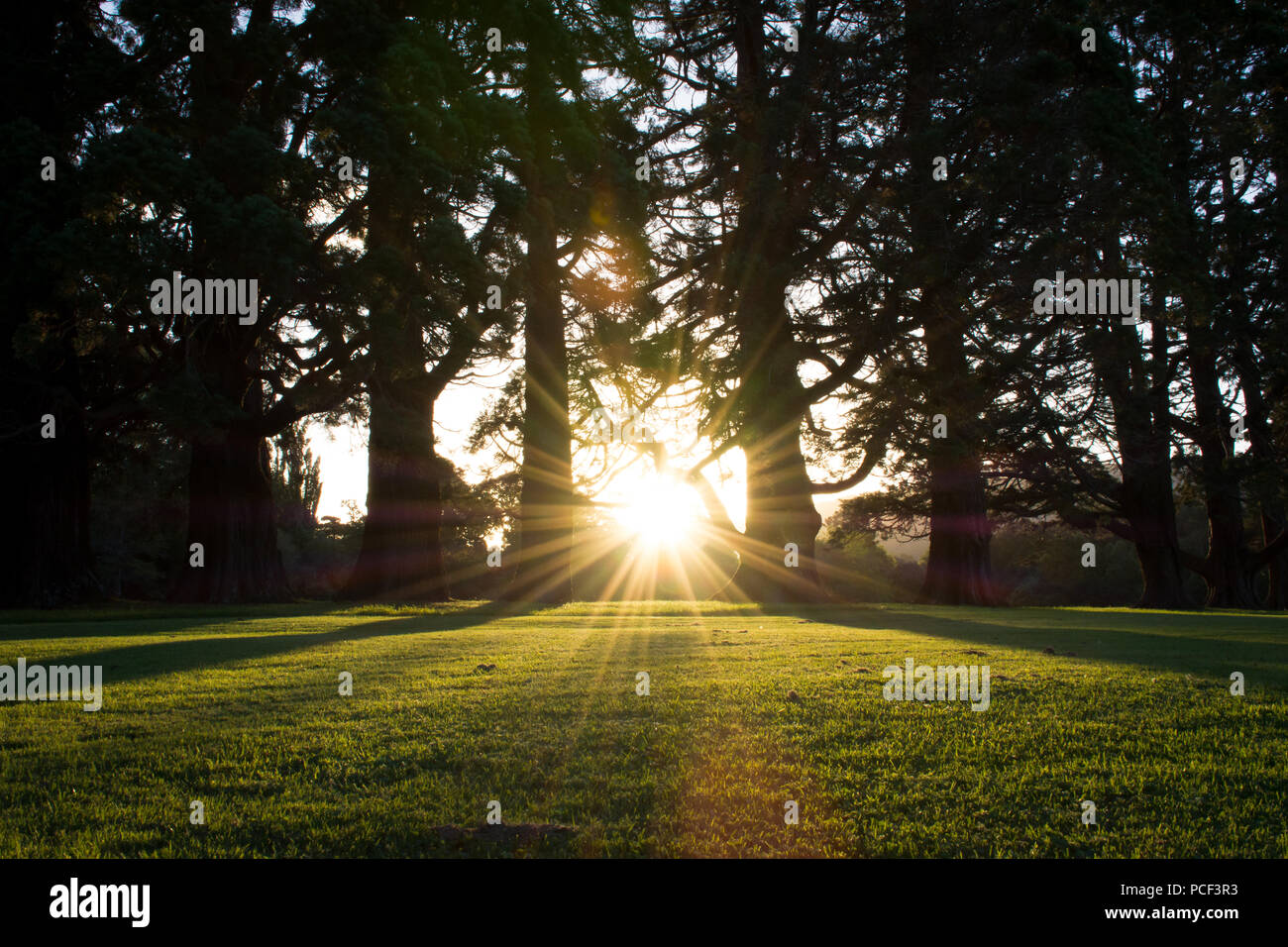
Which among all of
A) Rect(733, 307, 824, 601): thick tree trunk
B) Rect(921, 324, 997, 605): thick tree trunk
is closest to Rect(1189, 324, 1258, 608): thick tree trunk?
Rect(921, 324, 997, 605): thick tree trunk

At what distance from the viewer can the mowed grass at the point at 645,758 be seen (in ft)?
10.1

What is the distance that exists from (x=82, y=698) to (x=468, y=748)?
143 inches

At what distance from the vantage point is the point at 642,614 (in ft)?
51.8

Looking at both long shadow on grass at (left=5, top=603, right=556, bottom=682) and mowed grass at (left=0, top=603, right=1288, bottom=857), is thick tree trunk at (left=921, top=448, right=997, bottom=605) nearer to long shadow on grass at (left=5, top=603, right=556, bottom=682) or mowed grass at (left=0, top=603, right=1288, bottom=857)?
long shadow on grass at (left=5, top=603, right=556, bottom=682)

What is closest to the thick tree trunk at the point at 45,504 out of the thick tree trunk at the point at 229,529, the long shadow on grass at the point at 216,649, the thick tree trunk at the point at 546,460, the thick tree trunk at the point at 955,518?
the thick tree trunk at the point at 229,529

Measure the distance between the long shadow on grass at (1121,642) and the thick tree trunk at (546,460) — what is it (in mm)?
8908

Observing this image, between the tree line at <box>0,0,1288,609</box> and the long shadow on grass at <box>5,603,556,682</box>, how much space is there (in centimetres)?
664

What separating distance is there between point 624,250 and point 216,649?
14.9 meters

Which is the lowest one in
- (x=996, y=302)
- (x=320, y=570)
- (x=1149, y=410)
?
(x=320, y=570)

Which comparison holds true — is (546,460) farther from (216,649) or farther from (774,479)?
(216,649)

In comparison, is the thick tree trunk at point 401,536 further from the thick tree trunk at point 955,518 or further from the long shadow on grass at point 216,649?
the thick tree trunk at point 955,518

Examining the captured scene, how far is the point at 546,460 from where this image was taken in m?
22.4
